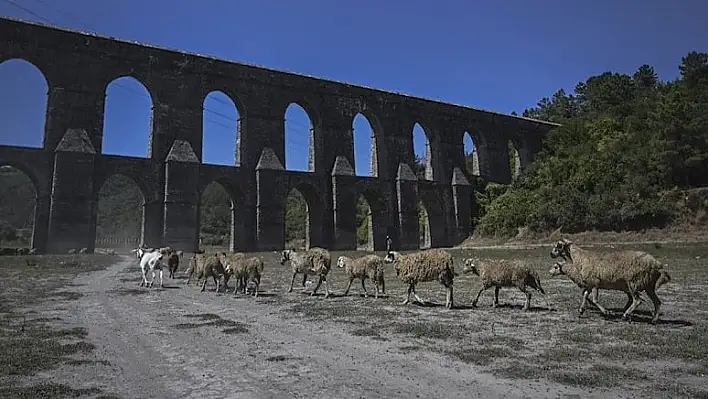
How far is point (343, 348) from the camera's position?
786 centimetres

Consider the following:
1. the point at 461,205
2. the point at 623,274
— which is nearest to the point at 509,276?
the point at 623,274

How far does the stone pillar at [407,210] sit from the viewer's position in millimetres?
45781

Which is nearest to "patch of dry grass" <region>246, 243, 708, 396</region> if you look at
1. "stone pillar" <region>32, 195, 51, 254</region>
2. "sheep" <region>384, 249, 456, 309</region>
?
"sheep" <region>384, 249, 456, 309</region>

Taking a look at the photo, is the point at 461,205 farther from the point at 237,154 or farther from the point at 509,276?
the point at 509,276

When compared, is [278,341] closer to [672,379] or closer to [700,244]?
[672,379]

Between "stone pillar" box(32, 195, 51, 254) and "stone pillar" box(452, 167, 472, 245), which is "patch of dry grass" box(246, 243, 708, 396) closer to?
"stone pillar" box(32, 195, 51, 254)

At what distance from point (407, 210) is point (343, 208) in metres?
6.75

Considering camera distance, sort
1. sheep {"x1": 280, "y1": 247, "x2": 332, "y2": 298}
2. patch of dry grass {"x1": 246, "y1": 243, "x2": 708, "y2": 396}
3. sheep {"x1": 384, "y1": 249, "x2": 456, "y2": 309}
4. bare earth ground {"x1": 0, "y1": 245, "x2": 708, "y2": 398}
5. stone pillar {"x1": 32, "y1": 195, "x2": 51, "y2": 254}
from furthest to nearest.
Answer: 1. stone pillar {"x1": 32, "y1": 195, "x2": 51, "y2": 254}
2. sheep {"x1": 280, "y1": 247, "x2": 332, "y2": 298}
3. sheep {"x1": 384, "y1": 249, "x2": 456, "y2": 309}
4. patch of dry grass {"x1": 246, "y1": 243, "x2": 708, "y2": 396}
5. bare earth ground {"x1": 0, "y1": 245, "x2": 708, "y2": 398}

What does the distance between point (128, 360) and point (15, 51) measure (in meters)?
34.0

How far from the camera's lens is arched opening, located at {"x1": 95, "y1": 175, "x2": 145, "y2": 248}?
224ft

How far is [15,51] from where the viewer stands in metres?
32.7

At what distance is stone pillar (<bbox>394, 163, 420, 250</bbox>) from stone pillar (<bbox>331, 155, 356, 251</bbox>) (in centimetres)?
483

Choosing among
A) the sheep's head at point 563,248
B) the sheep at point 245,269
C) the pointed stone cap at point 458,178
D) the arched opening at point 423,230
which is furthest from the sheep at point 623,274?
the pointed stone cap at point 458,178

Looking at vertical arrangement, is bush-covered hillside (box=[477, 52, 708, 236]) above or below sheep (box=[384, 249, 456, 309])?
above
